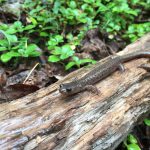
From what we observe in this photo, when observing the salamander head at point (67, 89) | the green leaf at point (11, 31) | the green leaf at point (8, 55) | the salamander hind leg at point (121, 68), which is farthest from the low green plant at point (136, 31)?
the salamander head at point (67, 89)

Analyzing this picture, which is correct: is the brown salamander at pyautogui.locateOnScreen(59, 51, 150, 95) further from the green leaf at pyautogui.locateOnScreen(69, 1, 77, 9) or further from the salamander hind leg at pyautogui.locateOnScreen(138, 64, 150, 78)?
the green leaf at pyautogui.locateOnScreen(69, 1, 77, 9)

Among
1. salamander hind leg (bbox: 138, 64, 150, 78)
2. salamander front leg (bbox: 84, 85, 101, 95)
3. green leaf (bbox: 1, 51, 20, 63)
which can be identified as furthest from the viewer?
green leaf (bbox: 1, 51, 20, 63)

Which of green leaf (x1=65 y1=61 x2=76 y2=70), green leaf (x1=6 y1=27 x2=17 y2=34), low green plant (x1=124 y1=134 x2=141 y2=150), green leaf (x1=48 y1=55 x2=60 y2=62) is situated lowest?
low green plant (x1=124 y1=134 x2=141 y2=150)

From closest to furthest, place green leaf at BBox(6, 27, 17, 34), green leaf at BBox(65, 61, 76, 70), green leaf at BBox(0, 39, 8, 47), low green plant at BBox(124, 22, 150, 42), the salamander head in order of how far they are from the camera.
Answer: the salamander head
green leaf at BBox(65, 61, 76, 70)
green leaf at BBox(0, 39, 8, 47)
green leaf at BBox(6, 27, 17, 34)
low green plant at BBox(124, 22, 150, 42)

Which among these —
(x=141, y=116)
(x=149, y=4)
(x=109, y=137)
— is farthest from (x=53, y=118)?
(x=149, y=4)

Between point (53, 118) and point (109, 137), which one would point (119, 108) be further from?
point (53, 118)

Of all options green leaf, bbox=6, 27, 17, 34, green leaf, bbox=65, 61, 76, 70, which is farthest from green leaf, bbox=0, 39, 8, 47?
green leaf, bbox=65, 61, 76, 70

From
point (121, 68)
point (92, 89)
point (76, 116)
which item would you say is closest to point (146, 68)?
point (121, 68)
